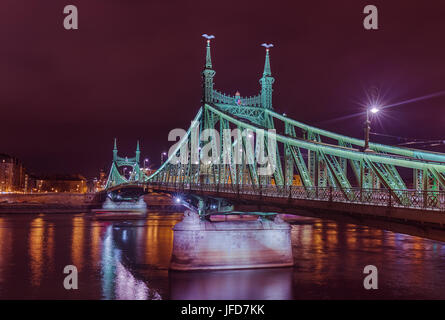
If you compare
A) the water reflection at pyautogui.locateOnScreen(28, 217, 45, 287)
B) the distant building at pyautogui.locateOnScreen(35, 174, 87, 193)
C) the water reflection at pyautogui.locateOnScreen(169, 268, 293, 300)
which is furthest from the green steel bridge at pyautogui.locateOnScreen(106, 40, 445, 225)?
the distant building at pyautogui.locateOnScreen(35, 174, 87, 193)

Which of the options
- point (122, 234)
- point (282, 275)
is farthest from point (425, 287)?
point (122, 234)

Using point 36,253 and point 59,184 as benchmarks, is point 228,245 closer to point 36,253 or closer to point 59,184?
point 36,253

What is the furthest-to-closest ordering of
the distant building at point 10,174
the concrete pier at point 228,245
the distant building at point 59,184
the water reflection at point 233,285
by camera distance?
the distant building at point 59,184 → the distant building at point 10,174 → the concrete pier at point 228,245 → the water reflection at point 233,285

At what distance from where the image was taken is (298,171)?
20938 millimetres

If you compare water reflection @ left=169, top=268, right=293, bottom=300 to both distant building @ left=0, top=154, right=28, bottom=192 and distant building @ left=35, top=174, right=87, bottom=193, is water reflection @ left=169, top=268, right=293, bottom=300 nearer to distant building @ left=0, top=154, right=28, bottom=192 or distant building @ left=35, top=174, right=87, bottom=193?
distant building @ left=0, top=154, right=28, bottom=192

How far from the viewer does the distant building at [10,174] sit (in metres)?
144

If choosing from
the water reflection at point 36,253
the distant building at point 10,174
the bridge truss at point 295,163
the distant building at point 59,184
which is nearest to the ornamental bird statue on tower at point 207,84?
the bridge truss at point 295,163

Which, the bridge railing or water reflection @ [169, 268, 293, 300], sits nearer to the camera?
the bridge railing

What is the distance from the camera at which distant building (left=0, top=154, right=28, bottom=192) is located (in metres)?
144

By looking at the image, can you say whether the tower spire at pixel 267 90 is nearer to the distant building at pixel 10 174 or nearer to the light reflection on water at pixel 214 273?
the light reflection on water at pixel 214 273

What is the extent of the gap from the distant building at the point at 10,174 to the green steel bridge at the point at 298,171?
10651 cm

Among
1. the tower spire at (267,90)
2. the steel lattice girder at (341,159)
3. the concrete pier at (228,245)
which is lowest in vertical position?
the concrete pier at (228,245)

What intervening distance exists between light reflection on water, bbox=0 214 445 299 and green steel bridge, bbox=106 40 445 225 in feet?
16.1

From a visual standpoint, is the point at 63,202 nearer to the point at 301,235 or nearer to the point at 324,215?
the point at 301,235
